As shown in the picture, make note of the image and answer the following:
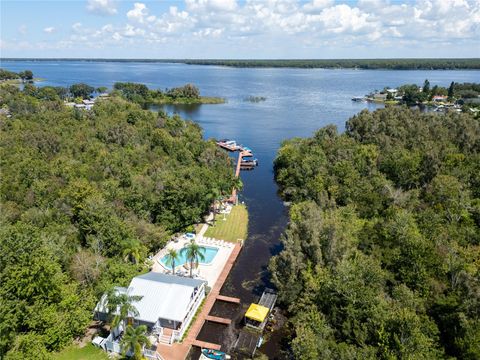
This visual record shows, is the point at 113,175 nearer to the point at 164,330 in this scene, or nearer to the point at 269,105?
the point at 164,330

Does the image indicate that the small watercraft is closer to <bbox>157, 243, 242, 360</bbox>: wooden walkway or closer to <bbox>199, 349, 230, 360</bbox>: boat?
<bbox>157, 243, 242, 360</bbox>: wooden walkway

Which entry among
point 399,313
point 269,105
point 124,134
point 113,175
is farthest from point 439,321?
point 269,105

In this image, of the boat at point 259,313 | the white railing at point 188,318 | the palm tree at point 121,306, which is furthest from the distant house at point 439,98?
the palm tree at point 121,306

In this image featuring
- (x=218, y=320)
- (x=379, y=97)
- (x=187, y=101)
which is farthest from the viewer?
(x=379, y=97)

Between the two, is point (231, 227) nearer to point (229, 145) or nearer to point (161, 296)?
point (161, 296)

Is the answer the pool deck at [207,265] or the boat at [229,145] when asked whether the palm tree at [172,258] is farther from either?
the boat at [229,145]

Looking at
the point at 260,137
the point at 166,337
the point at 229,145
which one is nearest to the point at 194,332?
the point at 166,337
